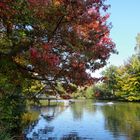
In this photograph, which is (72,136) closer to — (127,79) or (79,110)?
(79,110)

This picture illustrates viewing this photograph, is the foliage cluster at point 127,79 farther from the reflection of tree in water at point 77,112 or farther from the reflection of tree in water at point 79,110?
the reflection of tree in water at point 77,112

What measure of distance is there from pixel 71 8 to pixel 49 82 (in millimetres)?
3379

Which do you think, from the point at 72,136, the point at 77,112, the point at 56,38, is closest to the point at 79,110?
the point at 77,112

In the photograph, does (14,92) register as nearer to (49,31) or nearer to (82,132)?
(49,31)

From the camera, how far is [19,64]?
1188cm

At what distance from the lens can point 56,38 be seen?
12.1 meters

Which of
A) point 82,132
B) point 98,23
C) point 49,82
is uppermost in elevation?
point 98,23

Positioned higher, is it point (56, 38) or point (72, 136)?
point (56, 38)

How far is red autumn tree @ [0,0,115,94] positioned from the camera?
31.7ft

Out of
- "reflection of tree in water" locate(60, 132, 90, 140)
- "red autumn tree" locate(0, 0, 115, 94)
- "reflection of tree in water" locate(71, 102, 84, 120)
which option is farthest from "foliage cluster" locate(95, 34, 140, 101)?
"red autumn tree" locate(0, 0, 115, 94)

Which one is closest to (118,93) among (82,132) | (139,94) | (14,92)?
(139,94)

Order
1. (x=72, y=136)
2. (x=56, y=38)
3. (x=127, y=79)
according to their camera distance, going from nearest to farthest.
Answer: (x=56, y=38)
(x=72, y=136)
(x=127, y=79)

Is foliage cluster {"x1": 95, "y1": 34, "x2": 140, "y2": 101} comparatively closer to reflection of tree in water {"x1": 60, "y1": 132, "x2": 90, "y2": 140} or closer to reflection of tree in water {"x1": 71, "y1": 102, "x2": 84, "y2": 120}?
reflection of tree in water {"x1": 71, "y1": 102, "x2": 84, "y2": 120}

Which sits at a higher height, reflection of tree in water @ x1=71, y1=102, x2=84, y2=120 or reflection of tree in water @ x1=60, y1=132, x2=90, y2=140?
reflection of tree in water @ x1=71, y1=102, x2=84, y2=120
